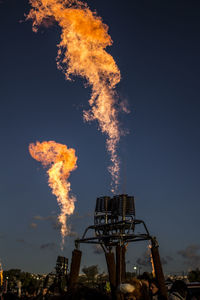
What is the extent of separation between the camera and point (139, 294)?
13.9 feet

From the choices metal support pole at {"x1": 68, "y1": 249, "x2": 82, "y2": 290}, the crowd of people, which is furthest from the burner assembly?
the crowd of people

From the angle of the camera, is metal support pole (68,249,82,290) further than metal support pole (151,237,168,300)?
Yes

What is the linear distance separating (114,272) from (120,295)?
25.8m

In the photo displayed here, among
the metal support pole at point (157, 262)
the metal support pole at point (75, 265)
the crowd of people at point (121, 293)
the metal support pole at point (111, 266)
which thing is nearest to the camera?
the crowd of people at point (121, 293)

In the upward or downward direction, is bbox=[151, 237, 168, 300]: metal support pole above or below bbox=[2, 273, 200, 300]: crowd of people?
above

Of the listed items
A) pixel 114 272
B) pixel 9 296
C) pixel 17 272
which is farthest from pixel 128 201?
Result: pixel 17 272

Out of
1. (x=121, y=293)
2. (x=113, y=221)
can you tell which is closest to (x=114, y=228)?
(x=113, y=221)

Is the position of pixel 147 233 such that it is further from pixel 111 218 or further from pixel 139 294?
pixel 139 294

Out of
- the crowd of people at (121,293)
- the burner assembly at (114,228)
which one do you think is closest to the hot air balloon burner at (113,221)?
the burner assembly at (114,228)

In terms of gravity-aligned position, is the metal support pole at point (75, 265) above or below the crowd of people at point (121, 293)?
above

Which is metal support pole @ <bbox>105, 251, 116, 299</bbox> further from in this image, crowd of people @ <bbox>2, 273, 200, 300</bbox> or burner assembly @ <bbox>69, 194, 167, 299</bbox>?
crowd of people @ <bbox>2, 273, 200, 300</bbox>

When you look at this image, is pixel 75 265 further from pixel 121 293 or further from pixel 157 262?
pixel 121 293

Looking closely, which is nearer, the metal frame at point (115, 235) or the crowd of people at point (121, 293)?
the crowd of people at point (121, 293)

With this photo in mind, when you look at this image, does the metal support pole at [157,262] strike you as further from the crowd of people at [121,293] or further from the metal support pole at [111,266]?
the crowd of people at [121,293]
